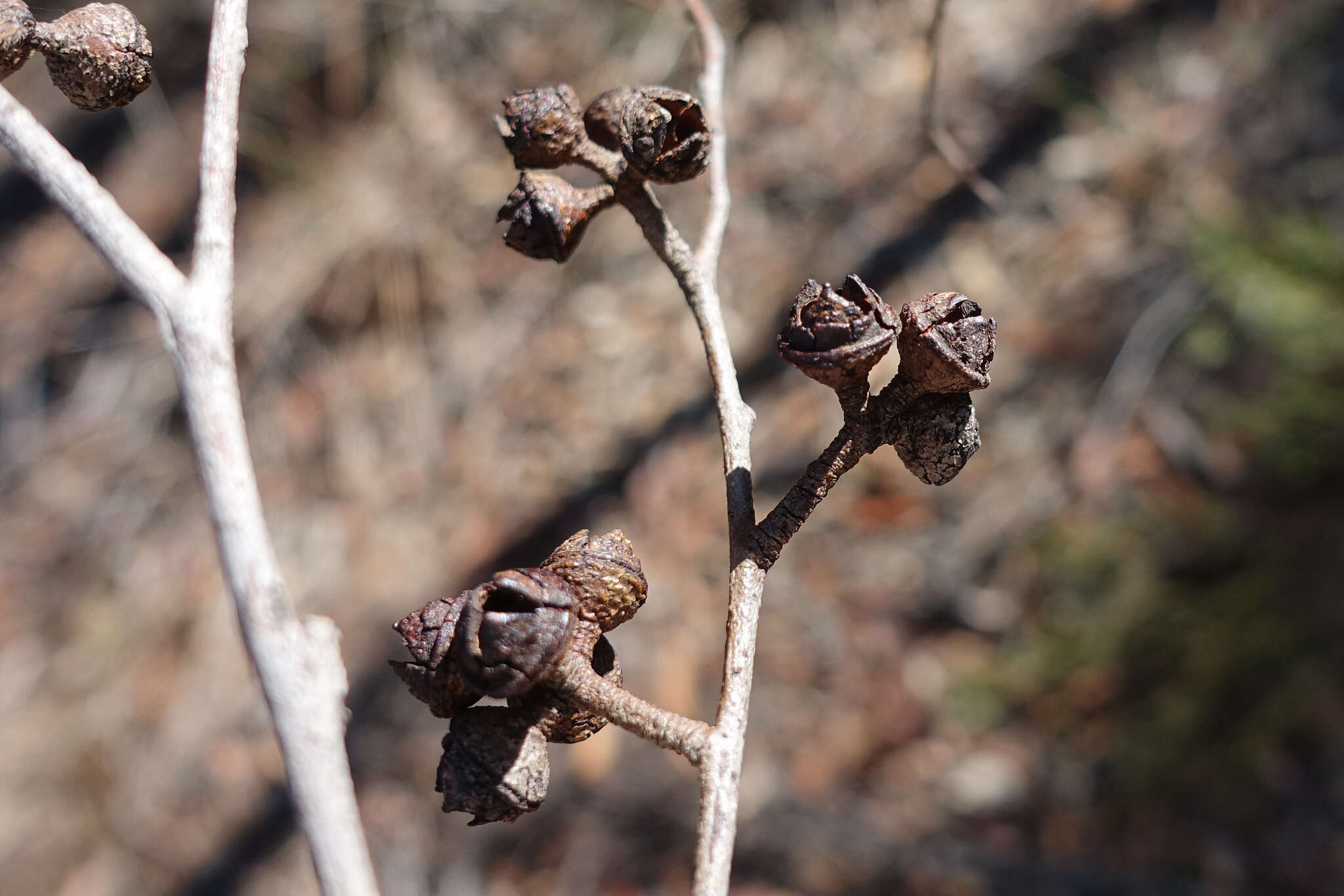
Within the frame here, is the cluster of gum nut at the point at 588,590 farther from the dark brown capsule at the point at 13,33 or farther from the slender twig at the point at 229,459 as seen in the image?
the dark brown capsule at the point at 13,33

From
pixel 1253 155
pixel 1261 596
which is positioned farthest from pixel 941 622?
pixel 1253 155

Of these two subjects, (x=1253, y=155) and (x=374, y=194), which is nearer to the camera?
(x=1253, y=155)

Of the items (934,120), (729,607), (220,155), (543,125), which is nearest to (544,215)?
(543,125)

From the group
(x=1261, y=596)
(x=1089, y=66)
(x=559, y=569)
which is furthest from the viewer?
(x=1089, y=66)

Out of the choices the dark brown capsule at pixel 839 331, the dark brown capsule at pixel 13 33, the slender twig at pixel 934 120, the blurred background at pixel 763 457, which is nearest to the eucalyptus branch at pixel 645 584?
the dark brown capsule at pixel 839 331

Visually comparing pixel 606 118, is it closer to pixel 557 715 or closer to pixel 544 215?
pixel 544 215

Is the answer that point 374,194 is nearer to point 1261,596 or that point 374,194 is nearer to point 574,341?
point 574,341

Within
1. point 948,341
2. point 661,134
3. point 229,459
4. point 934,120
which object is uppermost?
point 934,120
